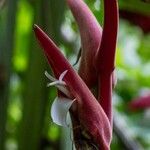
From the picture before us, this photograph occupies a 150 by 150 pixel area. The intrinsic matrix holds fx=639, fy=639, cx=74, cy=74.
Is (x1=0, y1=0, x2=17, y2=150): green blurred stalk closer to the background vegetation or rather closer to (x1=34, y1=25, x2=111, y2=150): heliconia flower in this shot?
the background vegetation

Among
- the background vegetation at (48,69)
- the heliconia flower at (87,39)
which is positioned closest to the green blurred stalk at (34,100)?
the background vegetation at (48,69)

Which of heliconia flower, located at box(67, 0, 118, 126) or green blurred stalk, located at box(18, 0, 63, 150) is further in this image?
green blurred stalk, located at box(18, 0, 63, 150)

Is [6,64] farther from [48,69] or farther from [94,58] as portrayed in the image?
[94,58]

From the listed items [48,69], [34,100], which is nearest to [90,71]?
[48,69]

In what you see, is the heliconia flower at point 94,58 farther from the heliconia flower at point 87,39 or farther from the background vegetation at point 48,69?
the background vegetation at point 48,69

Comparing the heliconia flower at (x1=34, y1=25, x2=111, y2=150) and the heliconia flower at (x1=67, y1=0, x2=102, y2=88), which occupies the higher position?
the heliconia flower at (x1=67, y1=0, x2=102, y2=88)

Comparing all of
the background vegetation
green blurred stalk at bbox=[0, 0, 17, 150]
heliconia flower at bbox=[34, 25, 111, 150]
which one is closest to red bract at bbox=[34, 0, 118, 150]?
heliconia flower at bbox=[34, 25, 111, 150]

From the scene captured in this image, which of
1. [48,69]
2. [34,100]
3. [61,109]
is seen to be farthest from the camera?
[34,100]

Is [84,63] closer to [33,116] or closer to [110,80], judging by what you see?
[110,80]

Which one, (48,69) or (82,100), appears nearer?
(82,100)
